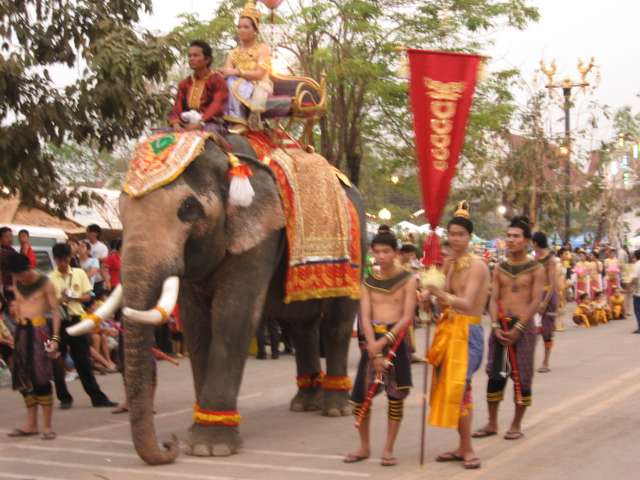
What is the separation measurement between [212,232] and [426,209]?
170 centimetres

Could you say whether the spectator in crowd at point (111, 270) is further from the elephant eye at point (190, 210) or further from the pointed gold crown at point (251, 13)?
the elephant eye at point (190, 210)

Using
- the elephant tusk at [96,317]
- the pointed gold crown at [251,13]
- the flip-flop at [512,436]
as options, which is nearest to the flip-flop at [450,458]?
the flip-flop at [512,436]

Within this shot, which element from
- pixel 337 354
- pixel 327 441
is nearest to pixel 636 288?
pixel 337 354

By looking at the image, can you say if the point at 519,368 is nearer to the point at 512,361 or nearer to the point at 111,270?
the point at 512,361

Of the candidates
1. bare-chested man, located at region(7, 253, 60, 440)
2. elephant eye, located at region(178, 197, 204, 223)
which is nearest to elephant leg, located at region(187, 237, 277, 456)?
elephant eye, located at region(178, 197, 204, 223)

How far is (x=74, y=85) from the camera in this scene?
12.5 meters

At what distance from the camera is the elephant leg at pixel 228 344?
8.64m

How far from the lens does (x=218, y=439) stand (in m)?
8.64

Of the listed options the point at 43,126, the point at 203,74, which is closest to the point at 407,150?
the point at 43,126

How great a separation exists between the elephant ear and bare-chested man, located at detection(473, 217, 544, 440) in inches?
75.7

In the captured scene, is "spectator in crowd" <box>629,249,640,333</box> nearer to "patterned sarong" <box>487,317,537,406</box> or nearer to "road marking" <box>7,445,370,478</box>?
"patterned sarong" <box>487,317,537,406</box>

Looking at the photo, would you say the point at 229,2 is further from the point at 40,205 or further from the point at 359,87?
the point at 40,205

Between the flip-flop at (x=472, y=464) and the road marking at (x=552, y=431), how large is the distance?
6cm

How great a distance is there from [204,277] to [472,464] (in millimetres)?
2591
